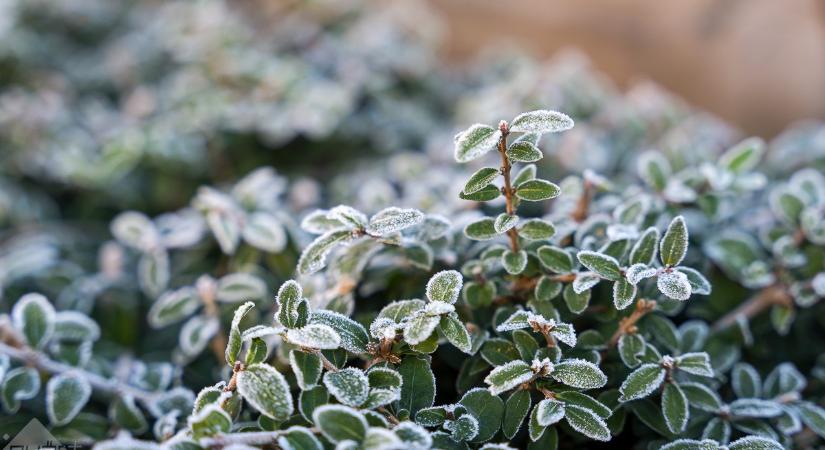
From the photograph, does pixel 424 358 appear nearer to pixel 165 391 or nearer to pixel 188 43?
pixel 165 391

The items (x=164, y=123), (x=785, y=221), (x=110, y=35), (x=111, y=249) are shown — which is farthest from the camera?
(x=110, y=35)

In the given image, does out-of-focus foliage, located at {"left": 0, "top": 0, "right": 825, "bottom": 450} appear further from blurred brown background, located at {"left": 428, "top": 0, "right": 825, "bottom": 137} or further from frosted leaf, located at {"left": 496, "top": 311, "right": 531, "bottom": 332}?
blurred brown background, located at {"left": 428, "top": 0, "right": 825, "bottom": 137}

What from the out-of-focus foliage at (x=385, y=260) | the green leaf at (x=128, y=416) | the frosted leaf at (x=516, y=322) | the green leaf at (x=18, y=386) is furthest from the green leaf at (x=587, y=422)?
the green leaf at (x=18, y=386)

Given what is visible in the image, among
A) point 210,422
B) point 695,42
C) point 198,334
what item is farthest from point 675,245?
point 695,42

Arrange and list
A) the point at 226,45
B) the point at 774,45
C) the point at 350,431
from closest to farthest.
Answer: the point at 350,431, the point at 226,45, the point at 774,45

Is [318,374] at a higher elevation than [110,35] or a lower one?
lower

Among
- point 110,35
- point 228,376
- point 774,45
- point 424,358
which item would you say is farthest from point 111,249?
point 774,45

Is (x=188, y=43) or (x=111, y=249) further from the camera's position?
(x=188, y=43)
